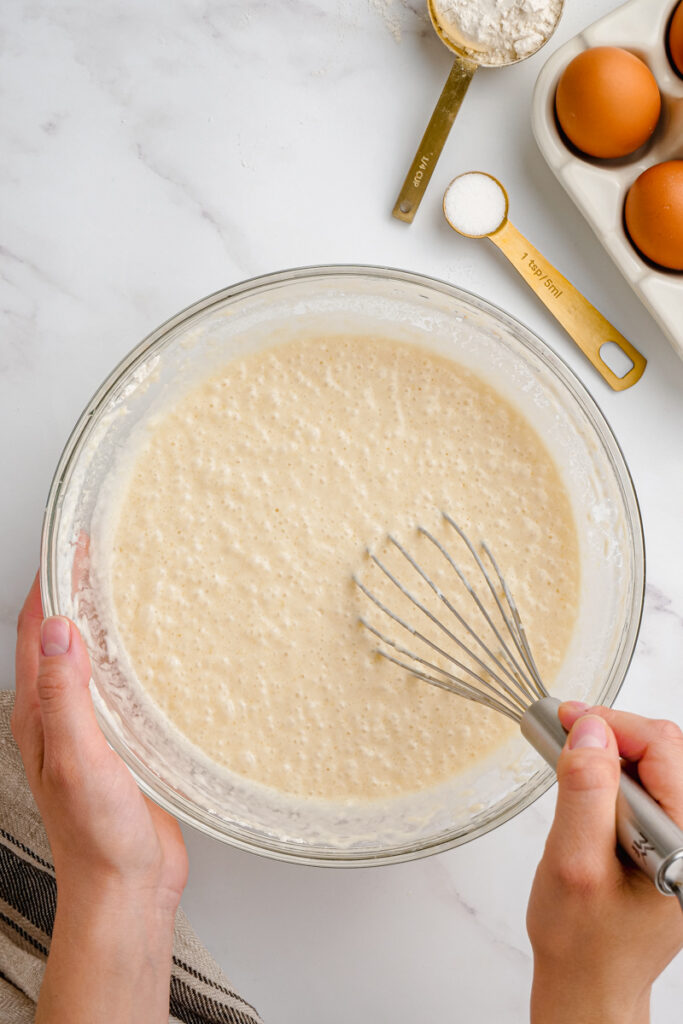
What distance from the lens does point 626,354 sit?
119 centimetres

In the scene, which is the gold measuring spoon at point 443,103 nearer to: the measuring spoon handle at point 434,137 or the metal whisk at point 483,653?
the measuring spoon handle at point 434,137

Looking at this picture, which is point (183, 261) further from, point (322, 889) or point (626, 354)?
point (322, 889)

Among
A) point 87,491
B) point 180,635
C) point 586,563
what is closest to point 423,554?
point 586,563

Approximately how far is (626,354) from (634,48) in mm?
417

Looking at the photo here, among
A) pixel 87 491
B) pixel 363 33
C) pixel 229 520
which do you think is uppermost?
pixel 363 33

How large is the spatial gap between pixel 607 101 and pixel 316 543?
70 centimetres

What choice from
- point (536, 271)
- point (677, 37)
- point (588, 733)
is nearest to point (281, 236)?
point (536, 271)

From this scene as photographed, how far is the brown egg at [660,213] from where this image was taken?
1.10 metres

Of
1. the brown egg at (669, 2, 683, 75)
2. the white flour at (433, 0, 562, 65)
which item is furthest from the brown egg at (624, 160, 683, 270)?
the white flour at (433, 0, 562, 65)

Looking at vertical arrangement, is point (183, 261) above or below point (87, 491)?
above

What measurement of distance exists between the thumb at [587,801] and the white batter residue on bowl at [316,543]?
1.14 feet

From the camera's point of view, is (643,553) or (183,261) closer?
(643,553)

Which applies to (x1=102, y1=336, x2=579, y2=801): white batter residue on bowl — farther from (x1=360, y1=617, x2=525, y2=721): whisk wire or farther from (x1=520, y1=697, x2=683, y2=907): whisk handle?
(x1=520, y1=697, x2=683, y2=907): whisk handle

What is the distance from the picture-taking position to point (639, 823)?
2.48 ft
